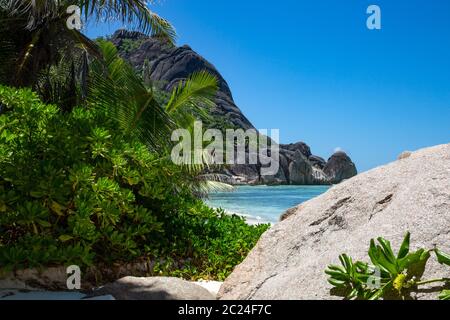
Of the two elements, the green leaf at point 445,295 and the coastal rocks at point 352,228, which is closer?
the green leaf at point 445,295

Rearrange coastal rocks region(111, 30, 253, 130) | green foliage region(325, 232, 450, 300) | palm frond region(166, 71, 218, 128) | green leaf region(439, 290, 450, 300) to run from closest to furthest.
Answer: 1. green leaf region(439, 290, 450, 300)
2. green foliage region(325, 232, 450, 300)
3. palm frond region(166, 71, 218, 128)
4. coastal rocks region(111, 30, 253, 130)

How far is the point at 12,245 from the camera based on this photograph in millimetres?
5414

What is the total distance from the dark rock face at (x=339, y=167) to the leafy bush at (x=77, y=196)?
7491 centimetres

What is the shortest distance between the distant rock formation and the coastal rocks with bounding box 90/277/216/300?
5639 cm

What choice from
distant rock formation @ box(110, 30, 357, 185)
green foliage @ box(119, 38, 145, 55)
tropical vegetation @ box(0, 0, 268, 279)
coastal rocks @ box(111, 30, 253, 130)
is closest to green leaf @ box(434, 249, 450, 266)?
tropical vegetation @ box(0, 0, 268, 279)

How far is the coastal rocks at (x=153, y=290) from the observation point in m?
4.43

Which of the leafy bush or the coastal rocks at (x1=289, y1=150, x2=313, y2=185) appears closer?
the leafy bush

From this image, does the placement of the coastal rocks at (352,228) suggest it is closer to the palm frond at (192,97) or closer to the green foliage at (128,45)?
the palm frond at (192,97)

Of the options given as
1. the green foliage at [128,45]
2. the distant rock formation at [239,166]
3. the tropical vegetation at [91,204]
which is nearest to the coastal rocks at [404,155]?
the tropical vegetation at [91,204]

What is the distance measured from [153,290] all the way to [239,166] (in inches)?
2542

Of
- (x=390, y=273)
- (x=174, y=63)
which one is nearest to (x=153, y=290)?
Result: (x=390, y=273)

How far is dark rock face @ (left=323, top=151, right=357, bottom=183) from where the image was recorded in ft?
261

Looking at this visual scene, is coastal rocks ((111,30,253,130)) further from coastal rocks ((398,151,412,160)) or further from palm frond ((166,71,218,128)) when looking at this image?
coastal rocks ((398,151,412,160))
